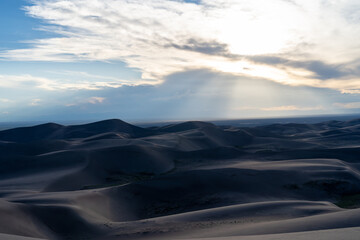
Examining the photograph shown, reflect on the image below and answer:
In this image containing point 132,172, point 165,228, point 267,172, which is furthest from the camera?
point 132,172

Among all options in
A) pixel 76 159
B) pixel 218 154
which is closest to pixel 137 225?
pixel 76 159

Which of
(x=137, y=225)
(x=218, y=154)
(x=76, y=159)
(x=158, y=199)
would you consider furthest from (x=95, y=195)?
(x=218, y=154)

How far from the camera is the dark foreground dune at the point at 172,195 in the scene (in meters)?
7.58

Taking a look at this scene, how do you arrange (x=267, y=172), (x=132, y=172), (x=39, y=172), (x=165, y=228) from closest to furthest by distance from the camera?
(x=165, y=228) → (x=267, y=172) → (x=39, y=172) → (x=132, y=172)

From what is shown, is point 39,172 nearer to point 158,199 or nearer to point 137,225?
point 158,199

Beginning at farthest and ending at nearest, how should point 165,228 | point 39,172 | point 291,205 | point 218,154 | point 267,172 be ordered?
point 218,154
point 39,172
point 267,172
point 291,205
point 165,228

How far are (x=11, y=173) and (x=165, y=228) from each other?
54.9 feet

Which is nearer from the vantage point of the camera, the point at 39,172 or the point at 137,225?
the point at 137,225

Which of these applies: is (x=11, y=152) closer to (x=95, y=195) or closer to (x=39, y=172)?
(x=39, y=172)

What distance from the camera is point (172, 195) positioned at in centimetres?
1352

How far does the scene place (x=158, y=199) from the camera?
13.2 meters

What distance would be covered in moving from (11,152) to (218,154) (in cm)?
1830

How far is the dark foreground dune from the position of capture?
24.9ft

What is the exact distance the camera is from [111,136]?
3962cm
